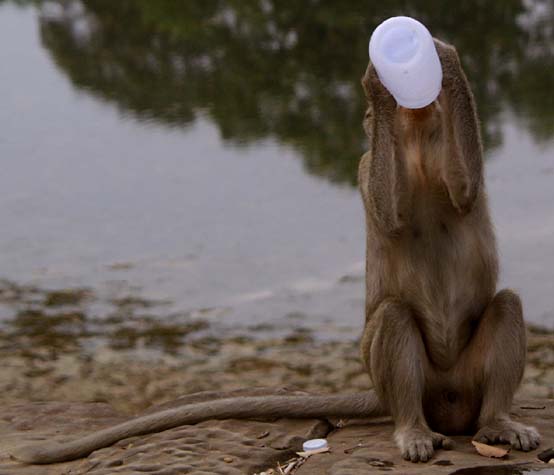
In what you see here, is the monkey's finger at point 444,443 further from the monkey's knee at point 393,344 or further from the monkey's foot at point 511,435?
the monkey's knee at point 393,344

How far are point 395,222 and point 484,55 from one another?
1120cm

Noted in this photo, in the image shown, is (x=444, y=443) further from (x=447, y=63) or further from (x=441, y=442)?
(x=447, y=63)

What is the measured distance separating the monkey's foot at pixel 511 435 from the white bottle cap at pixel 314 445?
0.76 metres

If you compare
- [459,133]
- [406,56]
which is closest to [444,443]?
[459,133]

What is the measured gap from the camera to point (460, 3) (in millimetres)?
19219

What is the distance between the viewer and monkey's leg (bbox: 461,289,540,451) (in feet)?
21.3

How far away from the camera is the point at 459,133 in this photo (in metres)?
6.23

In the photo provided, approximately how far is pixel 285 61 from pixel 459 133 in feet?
38.5

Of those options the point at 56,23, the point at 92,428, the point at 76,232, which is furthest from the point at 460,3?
the point at 92,428

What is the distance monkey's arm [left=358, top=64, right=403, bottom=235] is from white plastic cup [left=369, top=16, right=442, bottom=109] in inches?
11.3

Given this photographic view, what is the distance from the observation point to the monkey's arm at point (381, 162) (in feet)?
20.3

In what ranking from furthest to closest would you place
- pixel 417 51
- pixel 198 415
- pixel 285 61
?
1. pixel 285 61
2. pixel 198 415
3. pixel 417 51

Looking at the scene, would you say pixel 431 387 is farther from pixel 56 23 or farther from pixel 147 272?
pixel 56 23

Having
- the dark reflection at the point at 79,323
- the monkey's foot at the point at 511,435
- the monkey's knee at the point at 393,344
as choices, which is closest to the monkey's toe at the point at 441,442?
the monkey's foot at the point at 511,435
